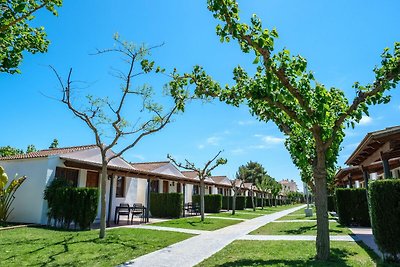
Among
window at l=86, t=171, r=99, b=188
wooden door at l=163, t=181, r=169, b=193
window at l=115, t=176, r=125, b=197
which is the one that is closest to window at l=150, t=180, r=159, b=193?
wooden door at l=163, t=181, r=169, b=193

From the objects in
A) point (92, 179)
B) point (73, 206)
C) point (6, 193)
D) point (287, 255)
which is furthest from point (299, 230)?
point (6, 193)

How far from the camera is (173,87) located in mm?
8469

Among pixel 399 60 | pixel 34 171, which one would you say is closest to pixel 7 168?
pixel 34 171

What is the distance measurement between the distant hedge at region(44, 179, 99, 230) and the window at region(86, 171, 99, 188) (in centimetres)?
422

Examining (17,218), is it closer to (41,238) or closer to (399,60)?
(41,238)

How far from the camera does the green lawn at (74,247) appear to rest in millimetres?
7307

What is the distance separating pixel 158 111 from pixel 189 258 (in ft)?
21.9

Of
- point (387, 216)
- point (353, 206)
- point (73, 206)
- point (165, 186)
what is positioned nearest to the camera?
point (387, 216)

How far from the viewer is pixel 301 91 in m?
6.99

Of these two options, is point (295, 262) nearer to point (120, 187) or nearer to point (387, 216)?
point (387, 216)

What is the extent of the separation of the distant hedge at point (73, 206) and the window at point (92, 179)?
4.22m

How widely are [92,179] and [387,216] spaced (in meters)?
15.6

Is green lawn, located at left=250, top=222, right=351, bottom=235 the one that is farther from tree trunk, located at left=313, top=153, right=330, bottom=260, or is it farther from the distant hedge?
the distant hedge

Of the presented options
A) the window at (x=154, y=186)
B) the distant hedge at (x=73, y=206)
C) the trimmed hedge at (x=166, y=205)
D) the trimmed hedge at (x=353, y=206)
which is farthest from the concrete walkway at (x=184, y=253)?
the window at (x=154, y=186)
